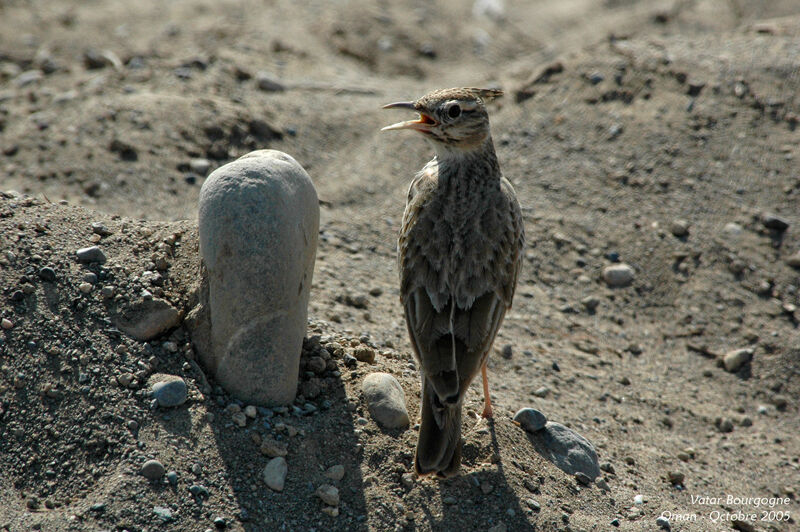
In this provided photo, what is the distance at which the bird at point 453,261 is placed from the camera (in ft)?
15.1

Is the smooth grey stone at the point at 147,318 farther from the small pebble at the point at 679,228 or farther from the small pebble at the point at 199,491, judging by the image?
the small pebble at the point at 679,228

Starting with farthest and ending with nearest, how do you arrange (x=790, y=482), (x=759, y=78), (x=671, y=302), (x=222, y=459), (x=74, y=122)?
(x=759, y=78), (x=74, y=122), (x=671, y=302), (x=790, y=482), (x=222, y=459)

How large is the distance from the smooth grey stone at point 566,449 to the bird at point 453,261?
0.40 metres

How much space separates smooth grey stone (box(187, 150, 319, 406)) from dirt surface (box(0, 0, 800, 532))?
177 mm

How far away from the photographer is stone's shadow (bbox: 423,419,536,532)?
4574 mm

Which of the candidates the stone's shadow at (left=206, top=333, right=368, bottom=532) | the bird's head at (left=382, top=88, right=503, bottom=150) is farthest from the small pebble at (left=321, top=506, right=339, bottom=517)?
the bird's head at (left=382, top=88, right=503, bottom=150)

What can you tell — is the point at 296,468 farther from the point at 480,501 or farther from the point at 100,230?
the point at 100,230

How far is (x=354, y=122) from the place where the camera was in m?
8.86

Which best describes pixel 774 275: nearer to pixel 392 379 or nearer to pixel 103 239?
pixel 392 379

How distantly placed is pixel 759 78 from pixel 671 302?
3143mm

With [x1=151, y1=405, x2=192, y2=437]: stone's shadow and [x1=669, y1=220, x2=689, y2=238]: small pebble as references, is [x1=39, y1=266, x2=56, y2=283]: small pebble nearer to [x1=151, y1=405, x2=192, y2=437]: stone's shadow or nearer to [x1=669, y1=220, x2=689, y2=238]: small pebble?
[x1=151, y1=405, x2=192, y2=437]: stone's shadow

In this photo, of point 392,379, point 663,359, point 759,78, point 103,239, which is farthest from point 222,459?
point 759,78

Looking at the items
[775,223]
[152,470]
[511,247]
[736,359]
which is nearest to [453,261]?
[511,247]

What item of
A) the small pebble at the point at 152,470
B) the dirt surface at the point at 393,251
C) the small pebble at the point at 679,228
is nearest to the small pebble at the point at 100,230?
the dirt surface at the point at 393,251
